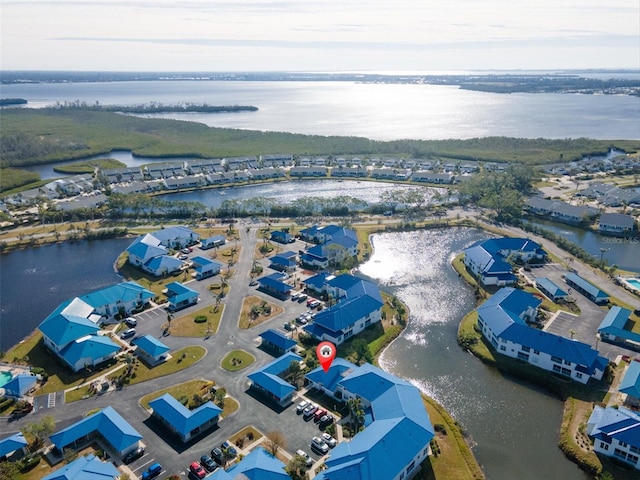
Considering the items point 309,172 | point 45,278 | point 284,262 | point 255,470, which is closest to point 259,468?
point 255,470

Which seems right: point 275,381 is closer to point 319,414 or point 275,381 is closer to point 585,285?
point 319,414

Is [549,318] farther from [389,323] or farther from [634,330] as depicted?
[389,323]

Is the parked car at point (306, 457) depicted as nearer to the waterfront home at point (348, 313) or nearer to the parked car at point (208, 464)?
the parked car at point (208, 464)

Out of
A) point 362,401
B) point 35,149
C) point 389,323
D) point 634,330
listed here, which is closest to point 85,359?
point 362,401

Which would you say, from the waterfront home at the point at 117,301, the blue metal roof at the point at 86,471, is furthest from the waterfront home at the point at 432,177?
the blue metal roof at the point at 86,471

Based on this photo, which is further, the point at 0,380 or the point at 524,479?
the point at 0,380
